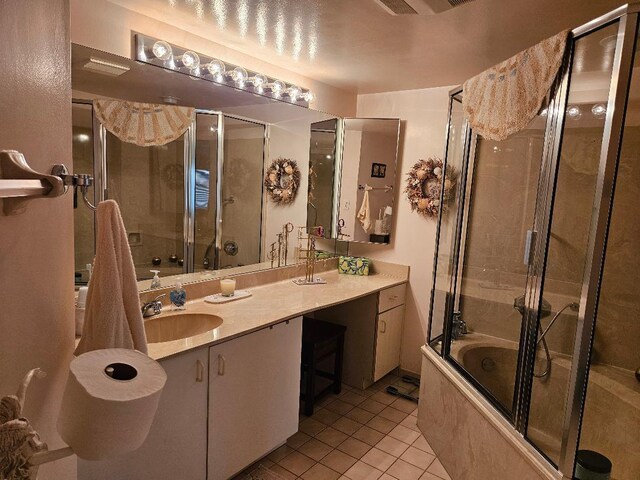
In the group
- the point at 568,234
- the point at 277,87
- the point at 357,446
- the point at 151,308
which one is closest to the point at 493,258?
the point at 568,234

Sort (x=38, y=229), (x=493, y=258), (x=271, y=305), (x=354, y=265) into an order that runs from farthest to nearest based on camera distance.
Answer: (x=354, y=265) < (x=493, y=258) < (x=271, y=305) < (x=38, y=229)

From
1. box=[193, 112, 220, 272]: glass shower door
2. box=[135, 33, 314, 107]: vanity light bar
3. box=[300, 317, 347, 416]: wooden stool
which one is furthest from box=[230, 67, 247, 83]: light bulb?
box=[300, 317, 347, 416]: wooden stool

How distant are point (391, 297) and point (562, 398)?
5.30ft

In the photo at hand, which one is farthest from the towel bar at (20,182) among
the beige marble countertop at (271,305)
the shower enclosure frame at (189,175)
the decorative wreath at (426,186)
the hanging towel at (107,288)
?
the decorative wreath at (426,186)

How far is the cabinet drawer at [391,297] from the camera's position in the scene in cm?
299

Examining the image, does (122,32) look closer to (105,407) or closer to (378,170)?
(105,407)

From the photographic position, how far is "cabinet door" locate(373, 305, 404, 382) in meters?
3.03

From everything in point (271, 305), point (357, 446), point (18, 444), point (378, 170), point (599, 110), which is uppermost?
point (599, 110)

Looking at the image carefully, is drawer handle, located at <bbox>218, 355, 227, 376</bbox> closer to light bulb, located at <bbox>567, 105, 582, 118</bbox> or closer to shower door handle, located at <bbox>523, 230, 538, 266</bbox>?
shower door handle, located at <bbox>523, 230, 538, 266</bbox>

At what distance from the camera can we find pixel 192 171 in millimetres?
2312

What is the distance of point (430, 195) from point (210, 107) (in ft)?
5.43

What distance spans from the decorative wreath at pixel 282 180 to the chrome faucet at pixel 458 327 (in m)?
1.36

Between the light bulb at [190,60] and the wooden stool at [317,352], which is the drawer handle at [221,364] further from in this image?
the light bulb at [190,60]

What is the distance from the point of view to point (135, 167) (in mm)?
2051
